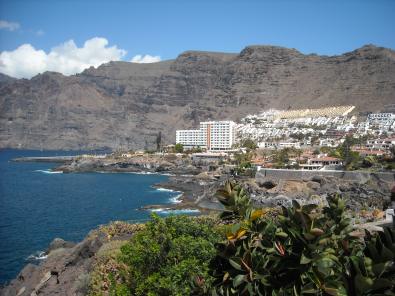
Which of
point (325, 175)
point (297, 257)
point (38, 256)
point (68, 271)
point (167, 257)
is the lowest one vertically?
point (38, 256)

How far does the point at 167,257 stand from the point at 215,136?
423 ft

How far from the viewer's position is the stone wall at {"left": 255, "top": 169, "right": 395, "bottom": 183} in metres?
56.7

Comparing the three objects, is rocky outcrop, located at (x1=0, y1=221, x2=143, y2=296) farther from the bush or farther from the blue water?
the blue water

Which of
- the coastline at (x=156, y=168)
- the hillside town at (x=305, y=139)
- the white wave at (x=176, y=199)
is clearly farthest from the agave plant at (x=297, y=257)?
the coastline at (x=156, y=168)

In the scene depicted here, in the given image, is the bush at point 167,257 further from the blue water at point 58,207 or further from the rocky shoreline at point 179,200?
the blue water at point 58,207

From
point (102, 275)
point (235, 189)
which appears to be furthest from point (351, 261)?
point (102, 275)

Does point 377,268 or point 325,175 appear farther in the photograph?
point 325,175

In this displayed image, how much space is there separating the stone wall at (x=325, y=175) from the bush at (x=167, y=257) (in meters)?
51.2

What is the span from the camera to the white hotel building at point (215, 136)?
135 meters

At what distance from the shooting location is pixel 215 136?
139 meters

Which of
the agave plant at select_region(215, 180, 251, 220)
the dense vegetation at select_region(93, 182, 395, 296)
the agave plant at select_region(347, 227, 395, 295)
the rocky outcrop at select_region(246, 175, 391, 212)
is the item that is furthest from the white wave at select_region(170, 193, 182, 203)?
the agave plant at select_region(347, 227, 395, 295)

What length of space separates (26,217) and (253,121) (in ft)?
506

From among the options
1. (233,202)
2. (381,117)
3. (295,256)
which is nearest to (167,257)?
(233,202)

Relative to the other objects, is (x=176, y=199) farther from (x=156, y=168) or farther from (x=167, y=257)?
(x=167, y=257)
